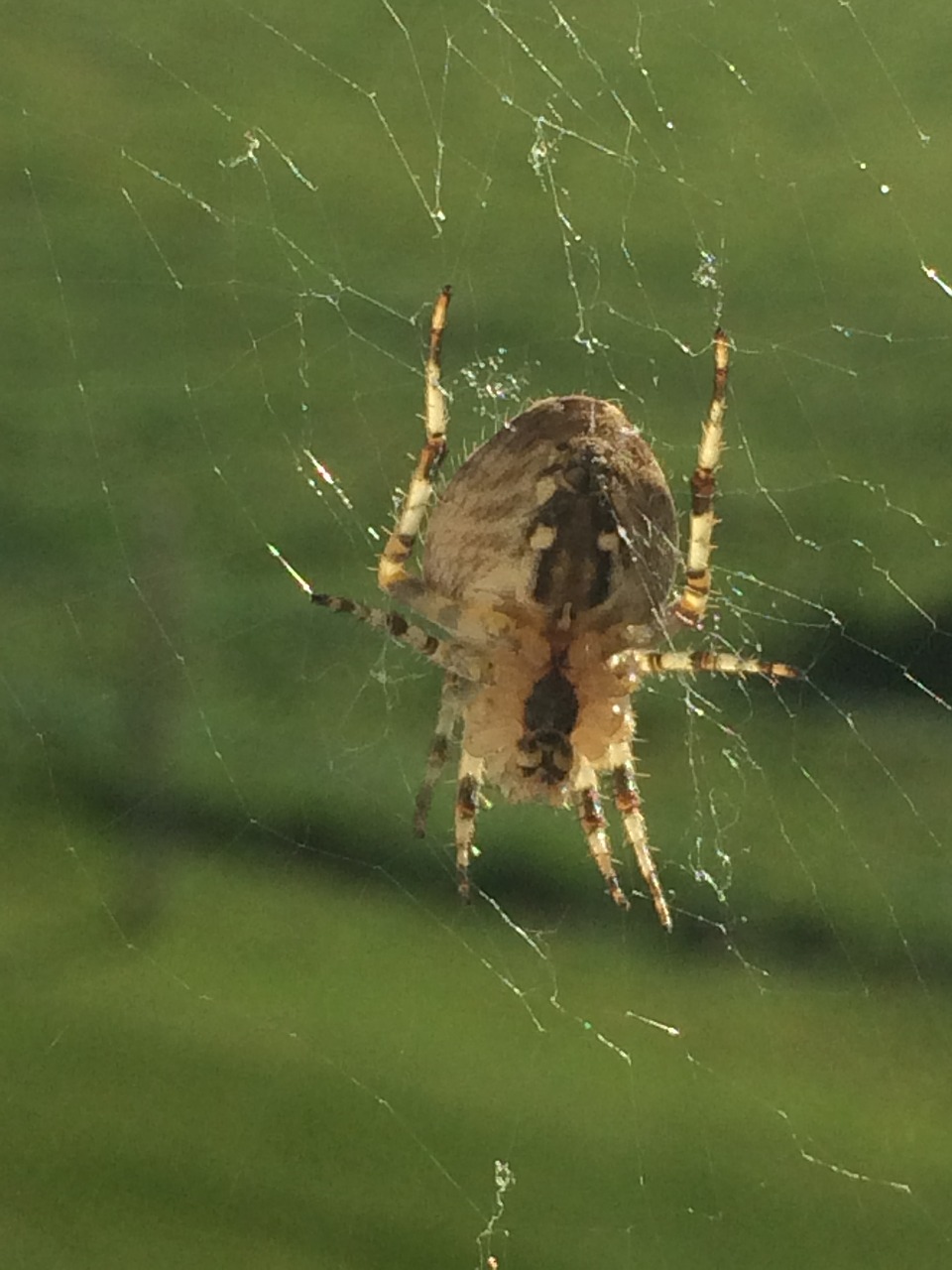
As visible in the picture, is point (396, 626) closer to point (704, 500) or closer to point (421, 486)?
point (421, 486)

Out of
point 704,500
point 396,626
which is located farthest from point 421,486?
point 704,500

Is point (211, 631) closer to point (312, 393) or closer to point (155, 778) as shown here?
point (155, 778)

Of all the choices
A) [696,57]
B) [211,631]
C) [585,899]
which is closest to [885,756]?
[585,899]

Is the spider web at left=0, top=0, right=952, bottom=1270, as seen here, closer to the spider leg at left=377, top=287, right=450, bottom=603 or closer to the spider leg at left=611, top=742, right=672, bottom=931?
the spider leg at left=611, top=742, right=672, bottom=931

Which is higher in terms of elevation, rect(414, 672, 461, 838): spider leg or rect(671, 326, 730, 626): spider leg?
rect(671, 326, 730, 626): spider leg

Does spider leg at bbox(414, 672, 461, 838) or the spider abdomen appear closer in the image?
A: the spider abdomen

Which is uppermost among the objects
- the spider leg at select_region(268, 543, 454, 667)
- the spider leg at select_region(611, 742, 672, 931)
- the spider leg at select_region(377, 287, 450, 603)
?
the spider leg at select_region(377, 287, 450, 603)

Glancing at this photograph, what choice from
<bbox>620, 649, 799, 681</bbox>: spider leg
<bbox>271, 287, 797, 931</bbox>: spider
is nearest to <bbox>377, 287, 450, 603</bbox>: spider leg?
<bbox>271, 287, 797, 931</bbox>: spider
